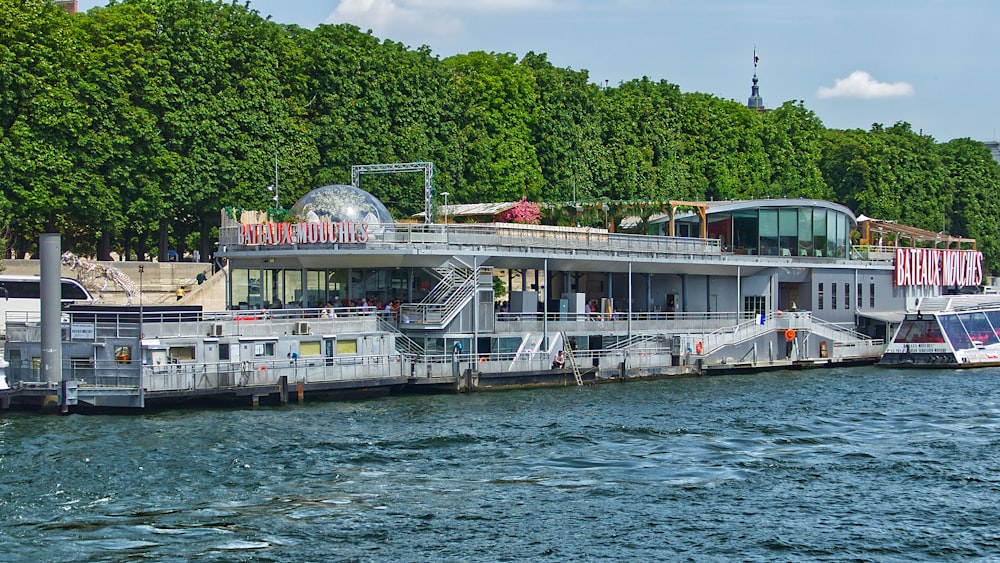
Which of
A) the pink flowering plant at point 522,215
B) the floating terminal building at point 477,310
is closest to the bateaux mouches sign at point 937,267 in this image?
the floating terminal building at point 477,310

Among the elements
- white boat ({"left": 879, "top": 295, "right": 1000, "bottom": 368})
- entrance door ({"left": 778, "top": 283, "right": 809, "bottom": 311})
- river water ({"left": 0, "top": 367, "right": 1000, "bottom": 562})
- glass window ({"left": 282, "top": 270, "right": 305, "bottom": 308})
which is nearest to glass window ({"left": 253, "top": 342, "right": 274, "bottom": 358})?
river water ({"left": 0, "top": 367, "right": 1000, "bottom": 562})

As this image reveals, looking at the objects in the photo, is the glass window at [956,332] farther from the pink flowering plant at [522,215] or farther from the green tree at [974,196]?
the green tree at [974,196]

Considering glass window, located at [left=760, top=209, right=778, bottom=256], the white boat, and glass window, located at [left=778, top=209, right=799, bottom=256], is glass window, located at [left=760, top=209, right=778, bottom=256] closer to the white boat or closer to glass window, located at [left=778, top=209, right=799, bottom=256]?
glass window, located at [left=778, top=209, right=799, bottom=256]

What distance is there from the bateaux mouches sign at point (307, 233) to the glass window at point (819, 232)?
34264mm

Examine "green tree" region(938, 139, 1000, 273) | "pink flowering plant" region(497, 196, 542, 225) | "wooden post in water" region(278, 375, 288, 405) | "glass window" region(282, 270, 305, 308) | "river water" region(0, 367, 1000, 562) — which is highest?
"green tree" region(938, 139, 1000, 273)

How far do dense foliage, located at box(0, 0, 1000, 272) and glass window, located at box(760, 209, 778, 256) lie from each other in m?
7.16

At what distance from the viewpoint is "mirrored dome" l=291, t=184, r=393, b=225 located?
223 feet

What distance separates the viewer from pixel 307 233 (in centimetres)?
6244

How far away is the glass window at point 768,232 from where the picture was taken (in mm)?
83062

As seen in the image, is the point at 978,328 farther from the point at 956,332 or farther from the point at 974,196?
the point at 974,196

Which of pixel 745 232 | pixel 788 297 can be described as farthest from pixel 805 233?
pixel 788 297

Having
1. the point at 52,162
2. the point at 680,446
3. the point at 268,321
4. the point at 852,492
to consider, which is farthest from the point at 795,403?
the point at 52,162

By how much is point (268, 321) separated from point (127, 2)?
131 ft

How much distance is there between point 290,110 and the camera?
90312mm
